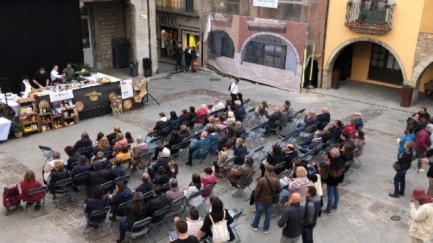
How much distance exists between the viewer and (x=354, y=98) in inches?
826

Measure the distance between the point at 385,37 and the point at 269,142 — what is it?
8.36 metres

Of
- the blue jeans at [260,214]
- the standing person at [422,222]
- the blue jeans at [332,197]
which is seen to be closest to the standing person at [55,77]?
the blue jeans at [260,214]

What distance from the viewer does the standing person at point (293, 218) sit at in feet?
26.0

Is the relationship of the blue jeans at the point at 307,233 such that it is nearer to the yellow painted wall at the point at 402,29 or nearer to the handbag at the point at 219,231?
the handbag at the point at 219,231

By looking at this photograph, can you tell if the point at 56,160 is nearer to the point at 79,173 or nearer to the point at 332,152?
the point at 79,173

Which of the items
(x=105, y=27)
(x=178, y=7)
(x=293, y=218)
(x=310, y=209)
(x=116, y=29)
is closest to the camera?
(x=293, y=218)

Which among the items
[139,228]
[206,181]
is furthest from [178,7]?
[139,228]

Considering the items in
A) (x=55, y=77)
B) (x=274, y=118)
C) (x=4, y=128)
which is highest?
(x=55, y=77)

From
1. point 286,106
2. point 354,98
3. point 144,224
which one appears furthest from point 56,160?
point 354,98

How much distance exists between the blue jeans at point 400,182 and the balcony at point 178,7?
57.6ft

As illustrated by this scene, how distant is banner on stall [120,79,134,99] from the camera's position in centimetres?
1814

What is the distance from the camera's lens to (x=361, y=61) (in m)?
23.6

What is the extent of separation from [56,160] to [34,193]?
0.97 m

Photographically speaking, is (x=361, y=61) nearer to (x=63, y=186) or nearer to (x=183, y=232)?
(x=63, y=186)
